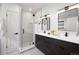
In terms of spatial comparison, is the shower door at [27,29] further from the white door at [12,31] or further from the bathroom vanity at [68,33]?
the bathroom vanity at [68,33]

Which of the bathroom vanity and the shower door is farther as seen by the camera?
the shower door

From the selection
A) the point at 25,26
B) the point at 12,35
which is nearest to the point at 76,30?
the point at 12,35

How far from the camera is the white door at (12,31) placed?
4777mm

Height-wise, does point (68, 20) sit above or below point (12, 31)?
above

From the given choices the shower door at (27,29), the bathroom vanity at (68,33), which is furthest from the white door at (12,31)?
the bathroom vanity at (68,33)

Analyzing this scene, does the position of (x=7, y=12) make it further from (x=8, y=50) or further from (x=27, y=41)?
(x=27, y=41)

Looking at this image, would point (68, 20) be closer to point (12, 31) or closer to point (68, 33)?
point (68, 33)

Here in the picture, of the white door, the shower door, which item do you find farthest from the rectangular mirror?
the shower door

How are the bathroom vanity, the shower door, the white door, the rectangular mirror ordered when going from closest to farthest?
the bathroom vanity → the rectangular mirror → the white door → the shower door

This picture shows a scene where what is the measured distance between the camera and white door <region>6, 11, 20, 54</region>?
478cm

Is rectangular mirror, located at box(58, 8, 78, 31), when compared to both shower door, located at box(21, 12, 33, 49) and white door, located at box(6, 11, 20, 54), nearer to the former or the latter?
white door, located at box(6, 11, 20, 54)

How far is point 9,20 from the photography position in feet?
16.0

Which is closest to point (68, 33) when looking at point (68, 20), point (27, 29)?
point (68, 20)

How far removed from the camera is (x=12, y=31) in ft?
16.2
